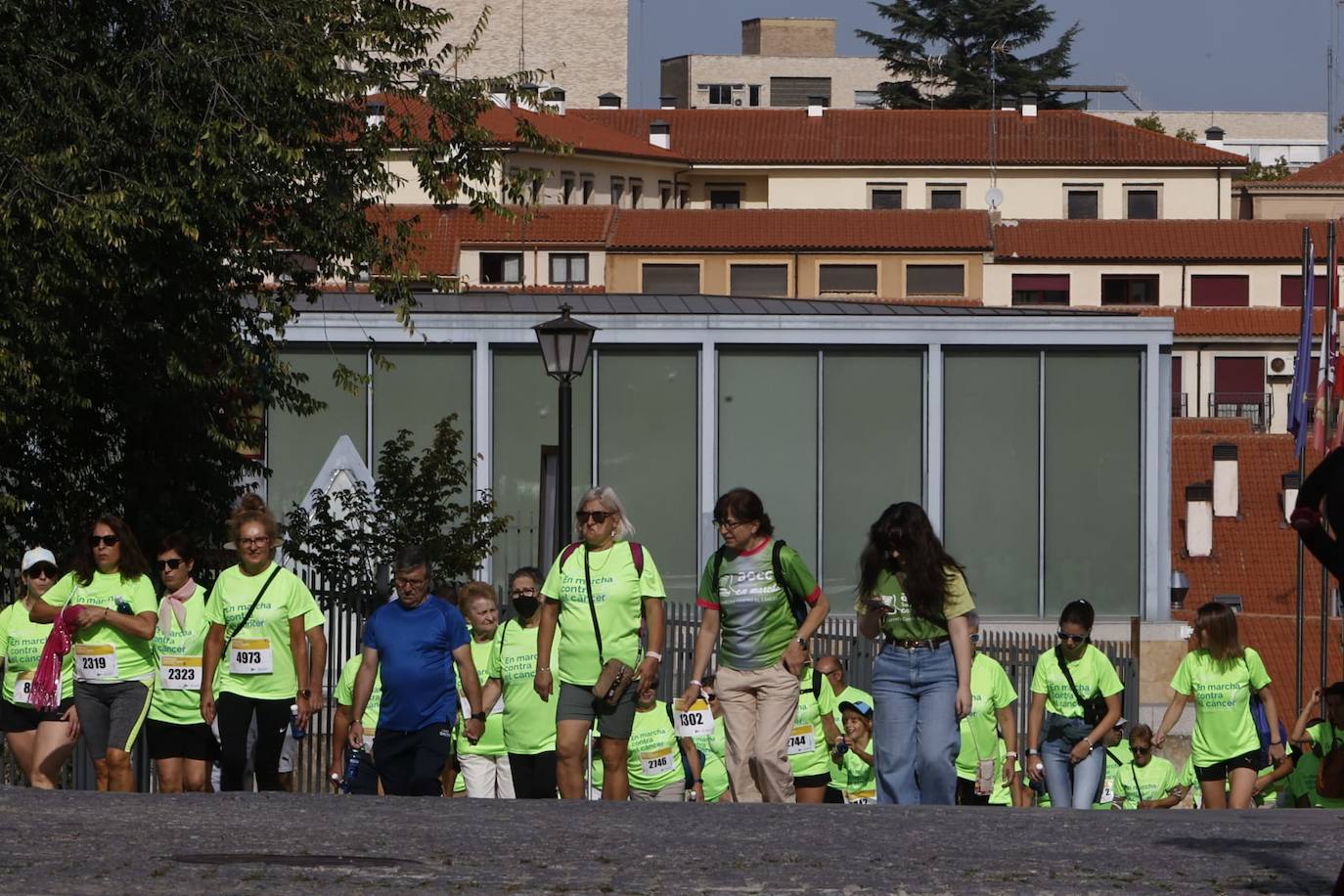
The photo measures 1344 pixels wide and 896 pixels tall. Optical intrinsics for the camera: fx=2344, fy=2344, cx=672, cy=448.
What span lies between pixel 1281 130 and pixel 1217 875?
14328 cm

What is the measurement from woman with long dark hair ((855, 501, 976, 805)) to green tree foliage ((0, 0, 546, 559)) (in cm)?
610

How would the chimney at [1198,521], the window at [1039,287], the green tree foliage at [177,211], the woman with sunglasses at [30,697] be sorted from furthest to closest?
1. the window at [1039,287]
2. the chimney at [1198,521]
3. the green tree foliage at [177,211]
4. the woman with sunglasses at [30,697]

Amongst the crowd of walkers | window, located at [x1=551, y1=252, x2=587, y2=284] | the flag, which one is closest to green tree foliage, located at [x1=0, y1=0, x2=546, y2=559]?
the crowd of walkers

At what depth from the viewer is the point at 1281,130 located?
145m

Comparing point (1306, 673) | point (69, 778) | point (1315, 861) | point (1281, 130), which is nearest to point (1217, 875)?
point (1315, 861)

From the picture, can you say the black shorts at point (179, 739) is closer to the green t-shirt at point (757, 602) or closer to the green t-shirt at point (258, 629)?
the green t-shirt at point (258, 629)

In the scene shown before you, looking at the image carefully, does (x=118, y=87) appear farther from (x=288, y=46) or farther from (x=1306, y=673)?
(x=1306, y=673)

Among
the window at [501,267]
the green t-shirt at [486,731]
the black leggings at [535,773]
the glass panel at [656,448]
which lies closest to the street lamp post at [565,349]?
the green t-shirt at [486,731]

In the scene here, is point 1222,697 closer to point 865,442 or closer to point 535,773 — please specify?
point 535,773

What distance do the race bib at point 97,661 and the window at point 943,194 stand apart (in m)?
80.8

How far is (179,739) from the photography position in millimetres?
11461

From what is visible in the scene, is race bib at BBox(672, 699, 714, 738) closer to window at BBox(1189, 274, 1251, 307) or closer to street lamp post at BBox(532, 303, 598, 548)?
street lamp post at BBox(532, 303, 598, 548)

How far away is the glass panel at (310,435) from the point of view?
26891mm

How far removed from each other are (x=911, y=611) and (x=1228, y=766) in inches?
143
